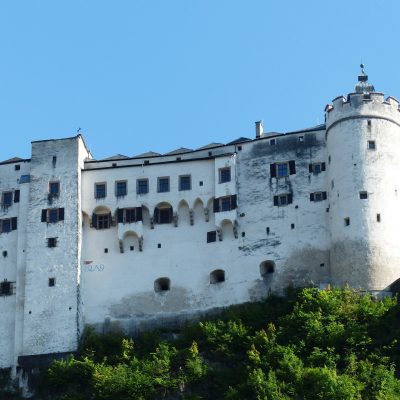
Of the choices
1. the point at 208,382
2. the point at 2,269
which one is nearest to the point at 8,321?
the point at 2,269

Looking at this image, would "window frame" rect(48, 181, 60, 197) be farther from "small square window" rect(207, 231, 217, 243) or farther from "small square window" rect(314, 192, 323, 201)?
"small square window" rect(314, 192, 323, 201)

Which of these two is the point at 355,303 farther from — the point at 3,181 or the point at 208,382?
the point at 3,181

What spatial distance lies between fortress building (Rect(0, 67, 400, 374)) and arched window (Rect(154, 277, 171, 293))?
11 cm

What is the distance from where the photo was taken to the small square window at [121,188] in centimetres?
6575

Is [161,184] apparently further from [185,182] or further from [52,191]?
[52,191]

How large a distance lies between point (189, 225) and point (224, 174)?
3.12 m

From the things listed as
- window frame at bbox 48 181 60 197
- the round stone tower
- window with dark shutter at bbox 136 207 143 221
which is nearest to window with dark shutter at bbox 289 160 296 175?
the round stone tower

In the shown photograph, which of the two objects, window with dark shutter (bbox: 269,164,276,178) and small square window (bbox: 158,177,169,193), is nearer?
window with dark shutter (bbox: 269,164,276,178)

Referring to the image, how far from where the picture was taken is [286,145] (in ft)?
212

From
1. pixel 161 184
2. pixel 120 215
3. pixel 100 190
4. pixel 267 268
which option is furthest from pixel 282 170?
pixel 100 190

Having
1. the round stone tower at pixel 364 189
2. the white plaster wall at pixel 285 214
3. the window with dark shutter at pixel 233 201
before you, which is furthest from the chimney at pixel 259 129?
the round stone tower at pixel 364 189

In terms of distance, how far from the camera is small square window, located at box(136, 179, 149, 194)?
65.6 meters

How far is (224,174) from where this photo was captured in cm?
6494

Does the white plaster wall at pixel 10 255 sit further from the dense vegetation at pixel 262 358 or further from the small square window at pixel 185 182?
the small square window at pixel 185 182
